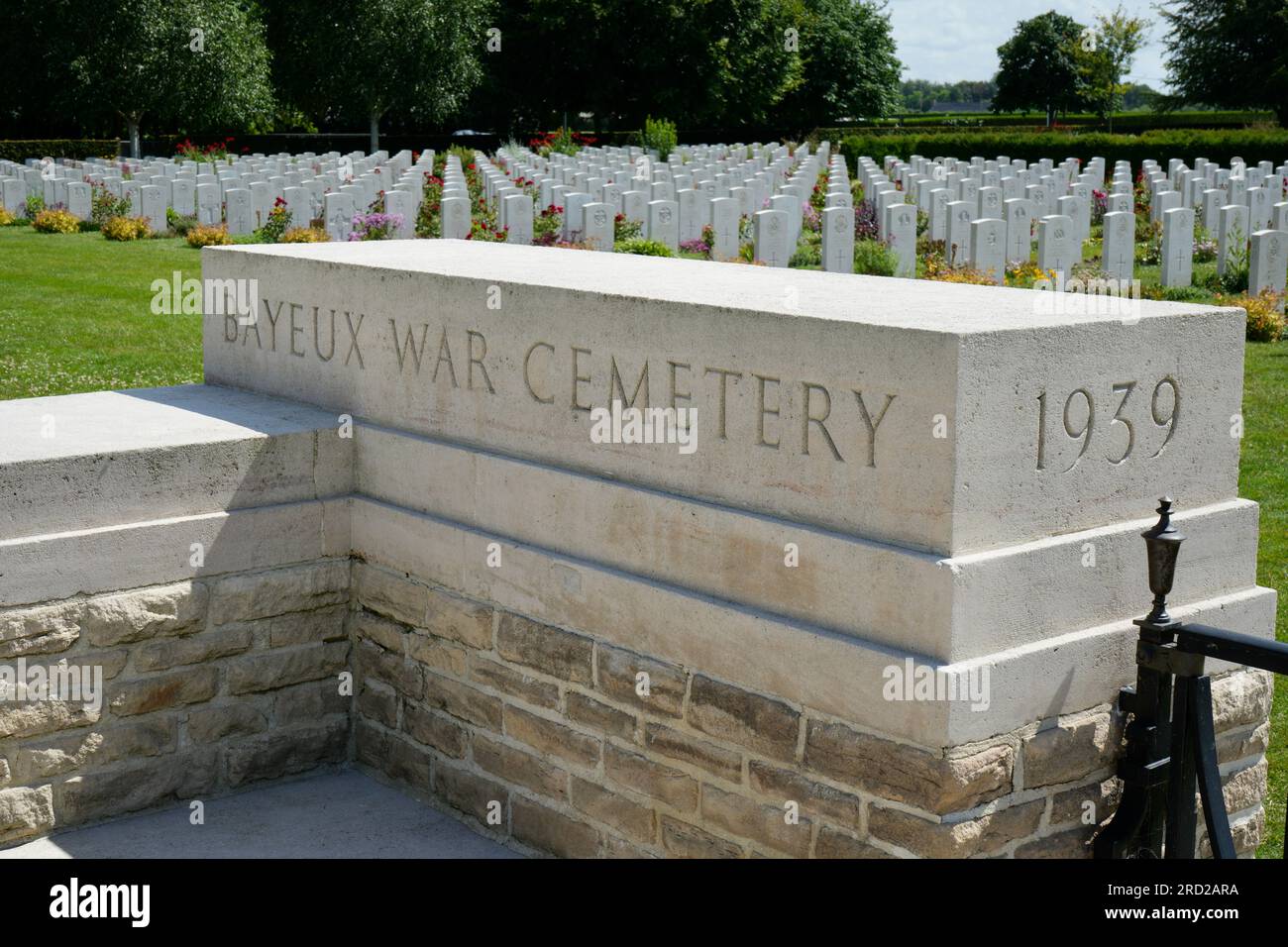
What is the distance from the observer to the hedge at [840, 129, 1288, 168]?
27766 mm

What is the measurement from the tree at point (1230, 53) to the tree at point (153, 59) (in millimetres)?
28946

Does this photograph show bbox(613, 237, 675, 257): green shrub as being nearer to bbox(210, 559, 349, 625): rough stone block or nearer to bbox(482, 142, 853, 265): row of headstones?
bbox(482, 142, 853, 265): row of headstones

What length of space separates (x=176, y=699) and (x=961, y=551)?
2.41 m

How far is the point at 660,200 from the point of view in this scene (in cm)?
1602

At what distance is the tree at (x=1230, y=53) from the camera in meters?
45.4

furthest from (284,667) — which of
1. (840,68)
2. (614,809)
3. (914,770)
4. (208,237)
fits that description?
(840,68)

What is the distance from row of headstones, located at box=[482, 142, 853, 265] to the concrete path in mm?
8714

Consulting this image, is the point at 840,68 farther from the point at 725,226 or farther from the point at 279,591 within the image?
the point at 279,591

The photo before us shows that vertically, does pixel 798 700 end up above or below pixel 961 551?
below

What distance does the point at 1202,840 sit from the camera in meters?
3.69

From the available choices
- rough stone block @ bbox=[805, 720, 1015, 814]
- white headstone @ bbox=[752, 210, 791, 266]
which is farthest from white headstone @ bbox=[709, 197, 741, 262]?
rough stone block @ bbox=[805, 720, 1015, 814]
